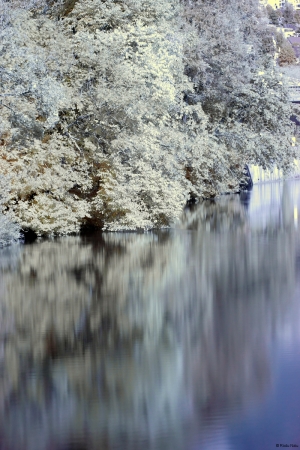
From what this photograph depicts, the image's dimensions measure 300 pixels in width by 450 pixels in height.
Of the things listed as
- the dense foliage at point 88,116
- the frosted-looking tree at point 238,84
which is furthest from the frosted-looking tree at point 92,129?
the frosted-looking tree at point 238,84

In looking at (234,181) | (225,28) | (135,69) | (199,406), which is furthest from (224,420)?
(234,181)

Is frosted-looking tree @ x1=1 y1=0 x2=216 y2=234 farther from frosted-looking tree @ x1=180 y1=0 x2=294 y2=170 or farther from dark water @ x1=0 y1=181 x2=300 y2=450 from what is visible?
Answer: frosted-looking tree @ x1=180 y1=0 x2=294 y2=170

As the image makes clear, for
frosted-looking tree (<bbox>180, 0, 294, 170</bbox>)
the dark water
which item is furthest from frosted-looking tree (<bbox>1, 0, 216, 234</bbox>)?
frosted-looking tree (<bbox>180, 0, 294, 170</bbox>)

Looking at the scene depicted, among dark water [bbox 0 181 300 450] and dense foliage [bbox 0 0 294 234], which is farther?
dense foliage [bbox 0 0 294 234]

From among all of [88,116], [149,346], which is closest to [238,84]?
[88,116]

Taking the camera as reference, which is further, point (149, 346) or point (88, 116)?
point (88, 116)

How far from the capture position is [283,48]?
97.8 metres

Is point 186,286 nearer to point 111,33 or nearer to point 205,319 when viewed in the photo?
point 205,319

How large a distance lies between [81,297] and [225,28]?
74.3ft

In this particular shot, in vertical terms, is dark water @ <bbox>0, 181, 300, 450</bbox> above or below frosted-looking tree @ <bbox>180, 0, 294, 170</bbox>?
below

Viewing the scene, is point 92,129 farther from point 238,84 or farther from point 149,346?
point 238,84

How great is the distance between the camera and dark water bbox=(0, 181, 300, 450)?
28.7 feet

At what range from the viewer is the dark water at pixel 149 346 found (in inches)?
344

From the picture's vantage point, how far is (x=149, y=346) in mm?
12242
